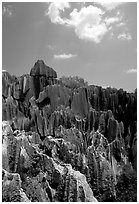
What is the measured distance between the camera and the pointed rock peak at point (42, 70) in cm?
532

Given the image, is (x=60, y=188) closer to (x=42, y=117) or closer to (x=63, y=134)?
(x=63, y=134)

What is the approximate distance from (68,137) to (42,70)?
151cm

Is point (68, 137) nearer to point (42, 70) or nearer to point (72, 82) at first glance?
point (72, 82)

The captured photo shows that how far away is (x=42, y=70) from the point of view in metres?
5.64

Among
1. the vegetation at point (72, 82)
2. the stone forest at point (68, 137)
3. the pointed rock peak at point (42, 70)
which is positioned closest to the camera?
the stone forest at point (68, 137)

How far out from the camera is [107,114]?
615 cm

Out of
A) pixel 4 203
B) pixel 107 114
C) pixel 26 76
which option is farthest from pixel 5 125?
pixel 107 114

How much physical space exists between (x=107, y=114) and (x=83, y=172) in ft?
4.89

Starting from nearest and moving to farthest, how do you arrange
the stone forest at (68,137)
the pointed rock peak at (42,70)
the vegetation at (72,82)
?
1. the stone forest at (68,137)
2. the pointed rock peak at (42,70)
3. the vegetation at (72,82)


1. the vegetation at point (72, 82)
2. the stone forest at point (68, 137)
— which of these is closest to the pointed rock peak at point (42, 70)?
the stone forest at point (68, 137)

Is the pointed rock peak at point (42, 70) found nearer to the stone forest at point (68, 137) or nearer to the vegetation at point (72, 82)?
the stone forest at point (68, 137)

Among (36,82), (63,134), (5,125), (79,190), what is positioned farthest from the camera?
(36,82)

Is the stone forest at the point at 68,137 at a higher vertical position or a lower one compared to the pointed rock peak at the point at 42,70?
lower

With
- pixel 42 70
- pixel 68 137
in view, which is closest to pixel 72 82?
pixel 42 70
